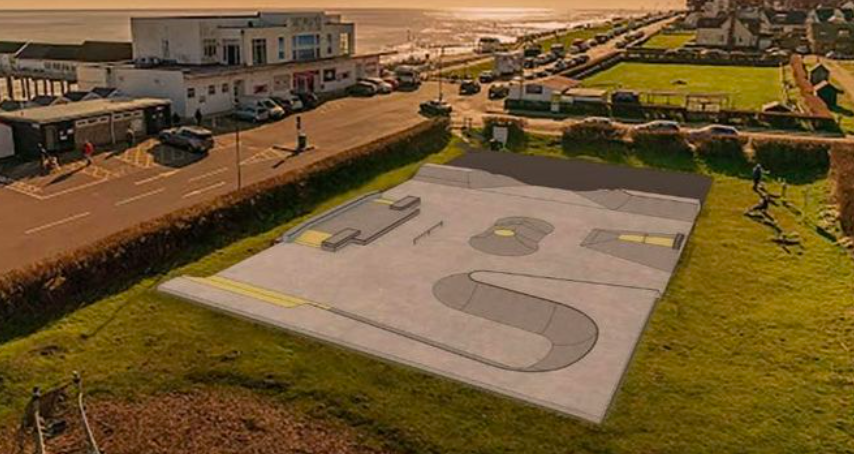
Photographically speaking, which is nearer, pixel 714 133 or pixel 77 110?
pixel 77 110

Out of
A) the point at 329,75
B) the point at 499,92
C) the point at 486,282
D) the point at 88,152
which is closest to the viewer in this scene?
the point at 486,282

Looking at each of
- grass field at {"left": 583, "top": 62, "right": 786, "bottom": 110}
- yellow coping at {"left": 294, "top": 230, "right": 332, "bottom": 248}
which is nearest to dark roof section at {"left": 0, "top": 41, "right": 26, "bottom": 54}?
grass field at {"left": 583, "top": 62, "right": 786, "bottom": 110}

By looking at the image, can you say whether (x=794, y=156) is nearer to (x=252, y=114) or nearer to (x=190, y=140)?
(x=190, y=140)

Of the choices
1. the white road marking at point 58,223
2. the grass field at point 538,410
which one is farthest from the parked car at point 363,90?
the grass field at point 538,410

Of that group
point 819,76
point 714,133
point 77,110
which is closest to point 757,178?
point 714,133

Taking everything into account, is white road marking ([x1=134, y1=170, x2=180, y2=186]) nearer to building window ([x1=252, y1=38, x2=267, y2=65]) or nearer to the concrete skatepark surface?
the concrete skatepark surface

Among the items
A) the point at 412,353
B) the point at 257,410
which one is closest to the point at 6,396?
the point at 257,410
